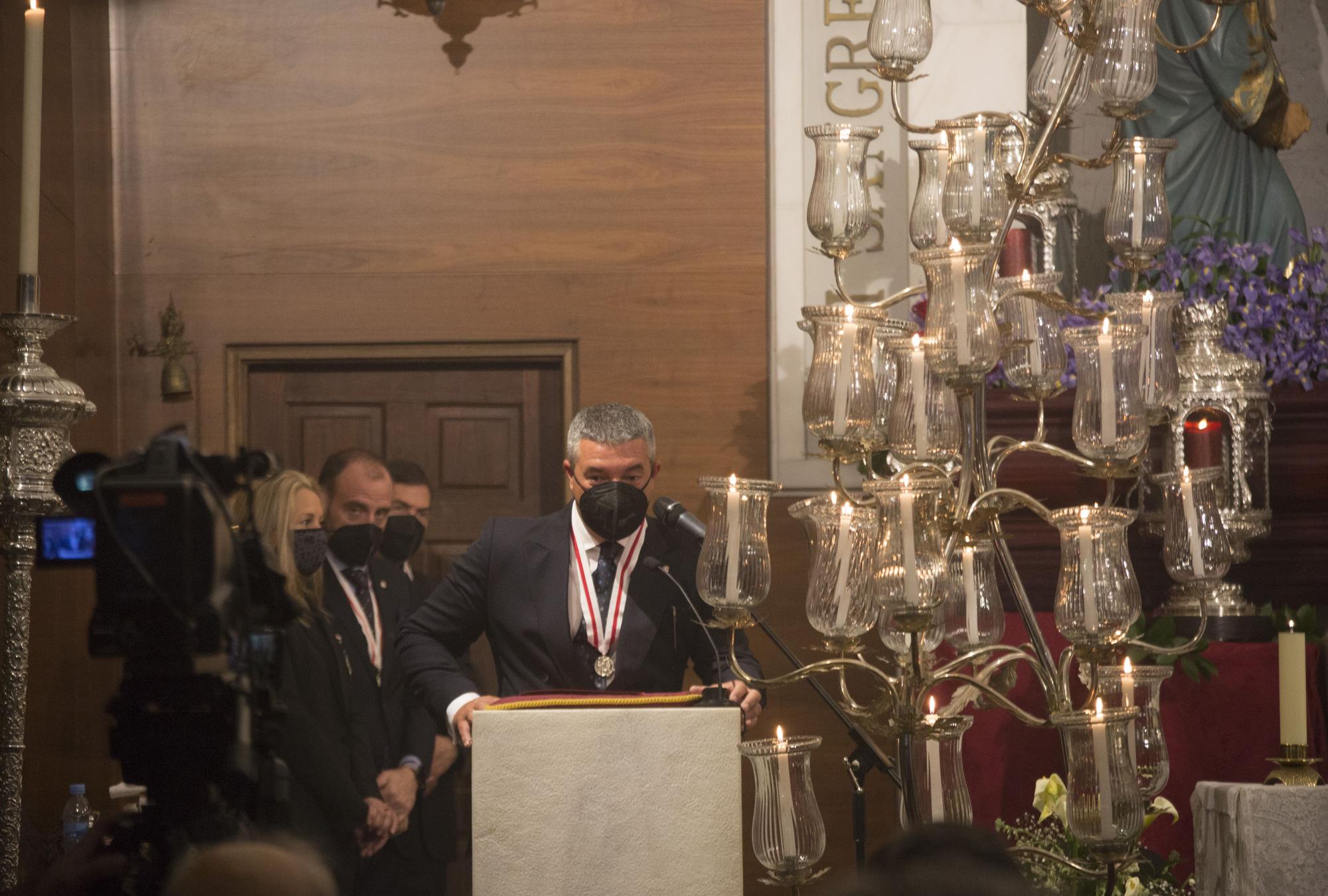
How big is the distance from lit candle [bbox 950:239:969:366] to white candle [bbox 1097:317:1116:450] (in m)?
0.25

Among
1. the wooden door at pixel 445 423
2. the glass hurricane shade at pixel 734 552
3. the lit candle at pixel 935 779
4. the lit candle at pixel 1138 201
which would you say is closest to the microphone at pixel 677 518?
the glass hurricane shade at pixel 734 552

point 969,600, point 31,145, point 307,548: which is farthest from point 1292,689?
point 31,145

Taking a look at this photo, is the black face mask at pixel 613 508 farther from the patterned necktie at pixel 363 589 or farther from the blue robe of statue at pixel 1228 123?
the blue robe of statue at pixel 1228 123

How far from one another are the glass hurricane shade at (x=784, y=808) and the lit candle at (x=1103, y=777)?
17.0 inches

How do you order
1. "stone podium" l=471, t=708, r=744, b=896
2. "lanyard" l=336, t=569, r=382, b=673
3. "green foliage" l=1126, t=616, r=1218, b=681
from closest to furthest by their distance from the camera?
"stone podium" l=471, t=708, r=744, b=896 < "lanyard" l=336, t=569, r=382, b=673 < "green foliage" l=1126, t=616, r=1218, b=681

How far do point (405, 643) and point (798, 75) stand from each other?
2.64 m

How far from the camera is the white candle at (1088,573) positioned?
2480 mm

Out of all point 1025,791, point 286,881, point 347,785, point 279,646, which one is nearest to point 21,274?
point 347,785

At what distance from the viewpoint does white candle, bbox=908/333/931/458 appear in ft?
8.56

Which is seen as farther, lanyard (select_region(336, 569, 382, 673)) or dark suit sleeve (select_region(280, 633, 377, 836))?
lanyard (select_region(336, 569, 382, 673))

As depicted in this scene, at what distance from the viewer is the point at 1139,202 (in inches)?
120

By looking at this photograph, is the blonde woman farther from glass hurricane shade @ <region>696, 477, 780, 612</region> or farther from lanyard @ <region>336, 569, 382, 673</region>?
glass hurricane shade @ <region>696, 477, 780, 612</region>

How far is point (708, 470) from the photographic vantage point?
201 inches

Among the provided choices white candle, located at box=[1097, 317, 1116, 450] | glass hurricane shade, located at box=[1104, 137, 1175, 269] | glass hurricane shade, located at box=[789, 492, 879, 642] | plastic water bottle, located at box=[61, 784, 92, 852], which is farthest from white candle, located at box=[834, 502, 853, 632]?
plastic water bottle, located at box=[61, 784, 92, 852]
